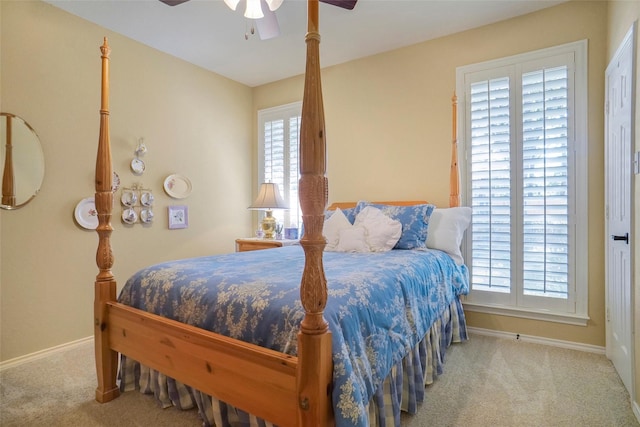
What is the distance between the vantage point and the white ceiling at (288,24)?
8.97ft

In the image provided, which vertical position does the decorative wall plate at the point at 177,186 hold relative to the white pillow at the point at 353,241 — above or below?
above

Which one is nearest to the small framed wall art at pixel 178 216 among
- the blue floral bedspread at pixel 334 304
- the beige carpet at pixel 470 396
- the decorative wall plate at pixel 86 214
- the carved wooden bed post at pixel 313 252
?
the decorative wall plate at pixel 86 214

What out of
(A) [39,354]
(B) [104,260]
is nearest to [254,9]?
(B) [104,260]

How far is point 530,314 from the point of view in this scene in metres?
2.79

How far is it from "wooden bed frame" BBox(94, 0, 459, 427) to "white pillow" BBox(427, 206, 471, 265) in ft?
6.25

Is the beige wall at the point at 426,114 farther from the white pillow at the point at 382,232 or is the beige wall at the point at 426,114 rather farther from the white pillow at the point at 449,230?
the white pillow at the point at 382,232

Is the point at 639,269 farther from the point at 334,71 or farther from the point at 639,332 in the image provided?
the point at 334,71

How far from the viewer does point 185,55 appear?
360 cm

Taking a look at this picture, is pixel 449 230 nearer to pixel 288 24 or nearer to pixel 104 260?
pixel 288 24

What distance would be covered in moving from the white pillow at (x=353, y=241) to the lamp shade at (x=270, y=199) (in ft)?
4.18

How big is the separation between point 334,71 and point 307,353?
3.47 m

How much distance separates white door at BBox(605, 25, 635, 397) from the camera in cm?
194

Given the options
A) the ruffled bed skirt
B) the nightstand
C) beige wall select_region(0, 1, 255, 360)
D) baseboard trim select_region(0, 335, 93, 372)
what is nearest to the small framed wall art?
beige wall select_region(0, 1, 255, 360)

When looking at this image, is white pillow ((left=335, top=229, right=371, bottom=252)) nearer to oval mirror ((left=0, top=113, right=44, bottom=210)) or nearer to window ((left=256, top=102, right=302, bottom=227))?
window ((left=256, top=102, right=302, bottom=227))
